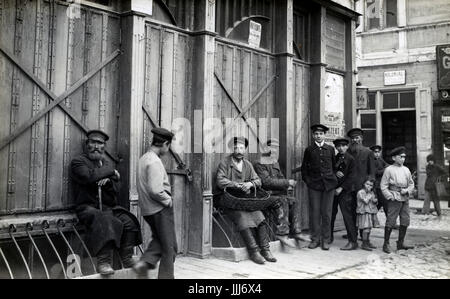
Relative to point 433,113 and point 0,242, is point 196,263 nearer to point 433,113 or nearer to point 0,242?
point 0,242

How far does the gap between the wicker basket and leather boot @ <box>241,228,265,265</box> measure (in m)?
0.34

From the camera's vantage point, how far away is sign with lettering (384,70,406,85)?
620 inches

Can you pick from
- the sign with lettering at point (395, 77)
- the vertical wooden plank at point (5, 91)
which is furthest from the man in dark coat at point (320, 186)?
the sign with lettering at point (395, 77)

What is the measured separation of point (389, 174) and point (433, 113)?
30.1ft

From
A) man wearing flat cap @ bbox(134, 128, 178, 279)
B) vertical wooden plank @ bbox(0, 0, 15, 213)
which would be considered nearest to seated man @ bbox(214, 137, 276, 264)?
man wearing flat cap @ bbox(134, 128, 178, 279)

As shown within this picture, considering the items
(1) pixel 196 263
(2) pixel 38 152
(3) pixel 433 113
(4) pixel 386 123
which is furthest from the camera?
(4) pixel 386 123

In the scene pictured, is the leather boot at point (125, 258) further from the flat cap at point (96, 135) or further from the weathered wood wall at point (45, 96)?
the flat cap at point (96, 135)

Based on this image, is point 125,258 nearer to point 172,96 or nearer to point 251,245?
point 251,245

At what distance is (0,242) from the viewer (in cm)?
473

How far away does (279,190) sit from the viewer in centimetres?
741

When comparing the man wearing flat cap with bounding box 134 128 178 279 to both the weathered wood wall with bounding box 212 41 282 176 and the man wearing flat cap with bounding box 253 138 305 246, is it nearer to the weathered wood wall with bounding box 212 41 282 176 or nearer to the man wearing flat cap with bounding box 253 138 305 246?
the weathered wood wall with bounding box 212 41 282 176

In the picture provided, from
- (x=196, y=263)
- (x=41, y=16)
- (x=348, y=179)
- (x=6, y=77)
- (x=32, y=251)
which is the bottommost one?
(x=196, y=263)

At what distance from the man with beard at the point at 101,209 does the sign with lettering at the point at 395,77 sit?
1306 cm
